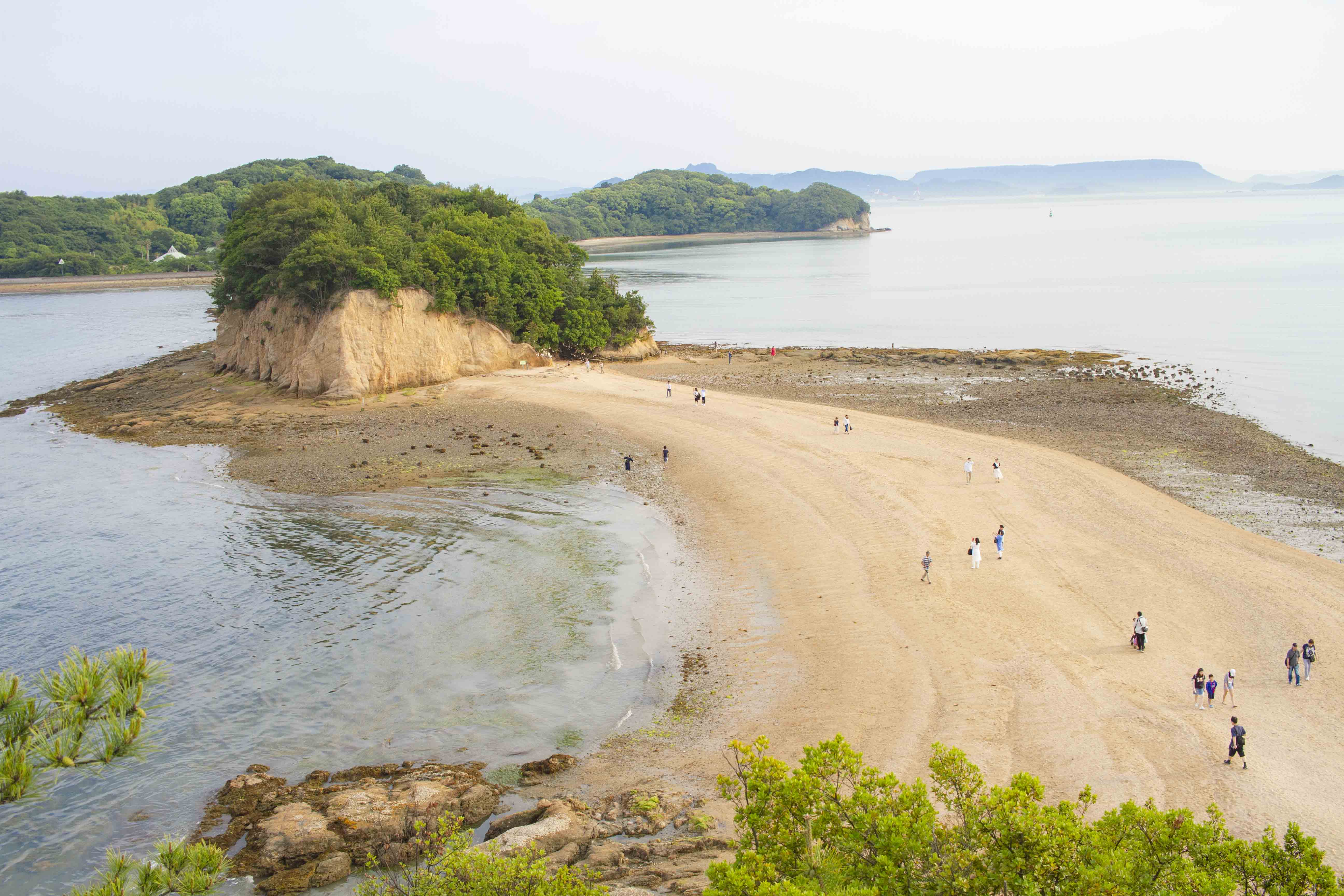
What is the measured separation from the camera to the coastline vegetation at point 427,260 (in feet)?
176

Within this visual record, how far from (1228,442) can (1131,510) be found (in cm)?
1484

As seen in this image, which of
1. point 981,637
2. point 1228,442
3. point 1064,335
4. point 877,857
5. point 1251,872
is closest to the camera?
point 1251,872

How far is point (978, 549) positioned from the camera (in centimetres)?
2569

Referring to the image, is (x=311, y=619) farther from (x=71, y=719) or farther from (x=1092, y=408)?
(x=1092, y=408)

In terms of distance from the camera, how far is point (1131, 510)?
31.4 m

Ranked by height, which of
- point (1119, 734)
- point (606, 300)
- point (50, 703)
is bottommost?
point (1119, 734)

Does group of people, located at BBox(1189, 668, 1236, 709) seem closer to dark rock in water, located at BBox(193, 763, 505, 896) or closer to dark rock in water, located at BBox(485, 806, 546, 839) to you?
dark rock in water, located at BBox(485, 806, 546, 839)

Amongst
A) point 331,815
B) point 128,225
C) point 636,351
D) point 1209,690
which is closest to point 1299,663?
point 1209,690

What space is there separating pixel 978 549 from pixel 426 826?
17885mm

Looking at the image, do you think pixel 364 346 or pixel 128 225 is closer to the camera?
pixel 364 346

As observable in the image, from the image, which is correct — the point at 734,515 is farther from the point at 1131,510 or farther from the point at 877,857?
the point at 877,857

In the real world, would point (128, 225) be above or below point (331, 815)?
above

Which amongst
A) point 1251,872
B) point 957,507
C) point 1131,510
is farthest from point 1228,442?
point 1251,872

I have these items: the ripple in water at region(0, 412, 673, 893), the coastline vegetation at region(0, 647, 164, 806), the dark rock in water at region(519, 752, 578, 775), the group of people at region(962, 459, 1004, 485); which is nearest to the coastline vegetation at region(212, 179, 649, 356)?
the ripple in water at region(0, 412, 673, 893)
